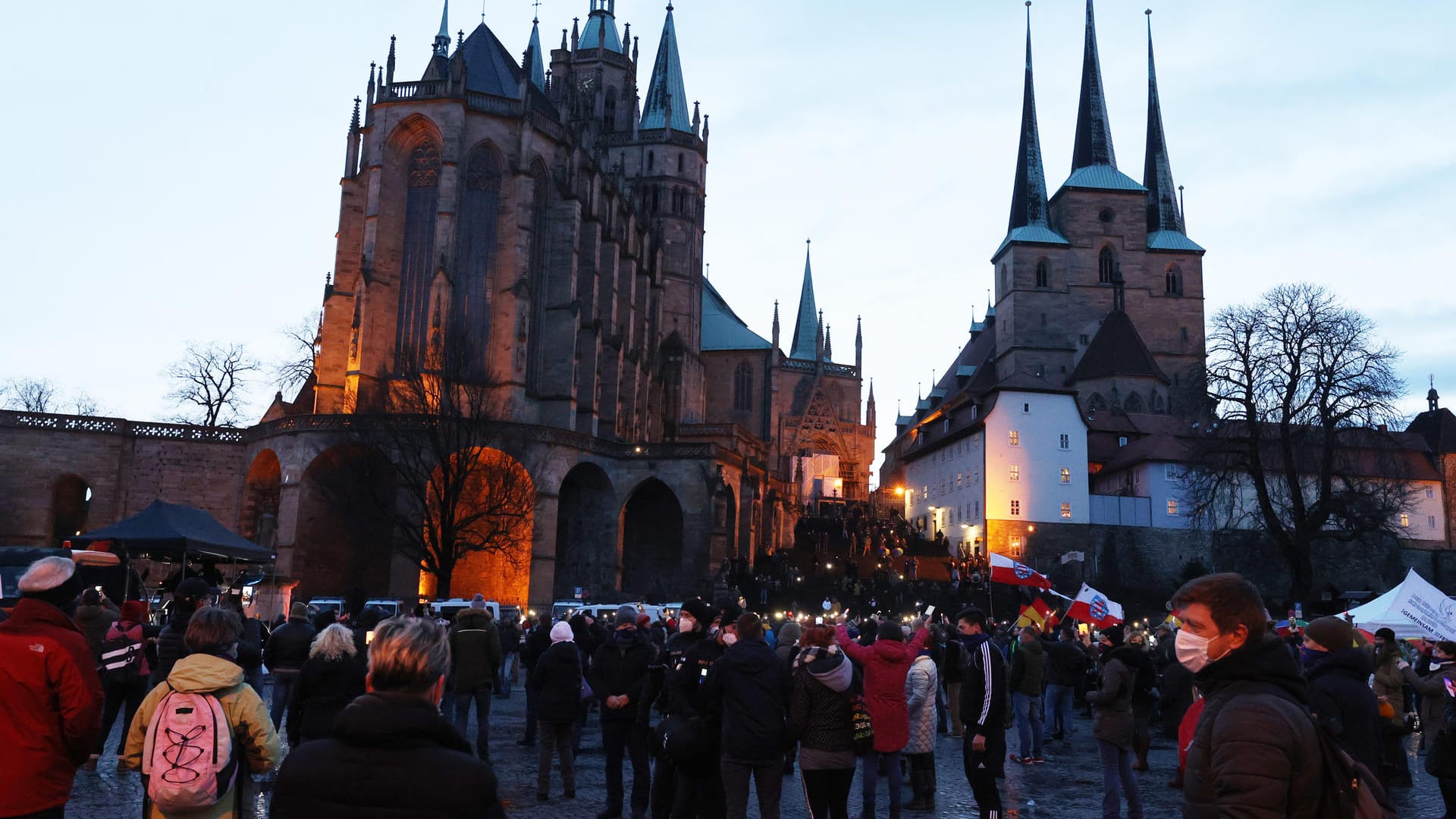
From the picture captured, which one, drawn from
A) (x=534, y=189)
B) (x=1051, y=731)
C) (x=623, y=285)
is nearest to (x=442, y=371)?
(x=534, y=189)

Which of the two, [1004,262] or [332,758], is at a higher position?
[1004,262]

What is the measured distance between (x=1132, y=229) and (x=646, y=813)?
7308 cm

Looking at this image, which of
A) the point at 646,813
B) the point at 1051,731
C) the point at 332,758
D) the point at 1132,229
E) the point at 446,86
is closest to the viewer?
the point at 332,758

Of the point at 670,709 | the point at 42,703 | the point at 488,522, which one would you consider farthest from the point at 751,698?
the point at 488,522

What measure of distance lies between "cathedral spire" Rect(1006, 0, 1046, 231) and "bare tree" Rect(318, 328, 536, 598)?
4698 cm

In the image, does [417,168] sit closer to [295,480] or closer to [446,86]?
[446,86]

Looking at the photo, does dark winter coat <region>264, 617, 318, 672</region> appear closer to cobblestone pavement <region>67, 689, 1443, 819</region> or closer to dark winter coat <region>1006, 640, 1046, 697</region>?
cobblestone pavement <region>67, 689, 1443, 819</region>

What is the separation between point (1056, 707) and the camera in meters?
17.4

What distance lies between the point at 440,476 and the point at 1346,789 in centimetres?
3848

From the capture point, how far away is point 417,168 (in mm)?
46219

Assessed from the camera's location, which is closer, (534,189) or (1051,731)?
(1051,731)

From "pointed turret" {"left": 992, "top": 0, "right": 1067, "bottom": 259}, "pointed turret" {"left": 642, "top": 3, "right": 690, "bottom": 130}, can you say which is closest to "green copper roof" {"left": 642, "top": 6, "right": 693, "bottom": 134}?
"pointed turret" {"left": 642, "top": 3, "right": 690, "bottom": 130}

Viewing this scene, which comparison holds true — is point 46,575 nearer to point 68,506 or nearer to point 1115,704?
point 1115,704

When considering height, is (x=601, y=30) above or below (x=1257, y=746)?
above
